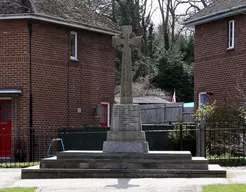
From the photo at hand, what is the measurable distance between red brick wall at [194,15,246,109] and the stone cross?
10131mm

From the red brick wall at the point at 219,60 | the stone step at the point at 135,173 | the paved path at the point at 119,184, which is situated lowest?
the paved path at the point at 119,184

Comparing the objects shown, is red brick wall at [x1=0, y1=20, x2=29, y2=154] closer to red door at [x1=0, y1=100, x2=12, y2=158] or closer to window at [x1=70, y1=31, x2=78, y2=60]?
red door at [x1=0, y1=100, x2=12, y2=158]

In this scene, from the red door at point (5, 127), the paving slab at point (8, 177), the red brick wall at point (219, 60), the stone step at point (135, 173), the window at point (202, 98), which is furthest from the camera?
the window at point (202, 98)

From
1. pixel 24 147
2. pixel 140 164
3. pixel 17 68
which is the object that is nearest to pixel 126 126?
pixel 140 164

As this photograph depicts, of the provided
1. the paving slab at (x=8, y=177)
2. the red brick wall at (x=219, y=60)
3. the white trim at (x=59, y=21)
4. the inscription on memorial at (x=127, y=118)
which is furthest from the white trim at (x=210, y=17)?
the paving slab at (x=8, y=177)

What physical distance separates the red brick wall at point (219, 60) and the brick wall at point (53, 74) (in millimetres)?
4554

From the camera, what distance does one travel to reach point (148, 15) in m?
55.2

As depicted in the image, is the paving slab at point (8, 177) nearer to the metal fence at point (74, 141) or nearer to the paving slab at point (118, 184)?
the paving slab at point (118, 184)

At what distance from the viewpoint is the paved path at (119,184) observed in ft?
40.5

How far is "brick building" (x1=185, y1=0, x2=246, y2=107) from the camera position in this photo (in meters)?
25.2

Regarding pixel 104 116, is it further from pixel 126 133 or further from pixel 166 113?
pixel 126 133

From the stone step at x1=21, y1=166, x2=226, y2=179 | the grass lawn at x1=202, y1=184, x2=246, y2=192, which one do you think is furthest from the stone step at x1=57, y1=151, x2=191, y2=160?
the grass lawn at x1=202, y1=184, x2=246, y2=192

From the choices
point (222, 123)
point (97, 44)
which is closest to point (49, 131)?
point (97, 44)

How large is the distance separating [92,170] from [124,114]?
1.94 m
